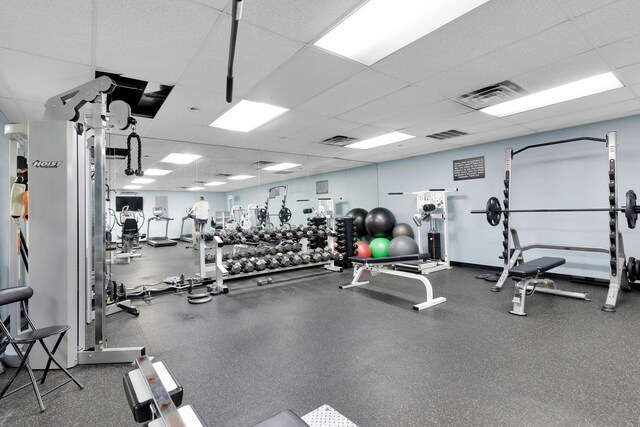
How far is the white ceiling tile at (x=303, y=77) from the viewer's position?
2.15 meters

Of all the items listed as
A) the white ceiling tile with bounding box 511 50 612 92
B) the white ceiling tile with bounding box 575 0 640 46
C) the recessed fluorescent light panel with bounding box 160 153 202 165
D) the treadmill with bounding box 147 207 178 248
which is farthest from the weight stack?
the treadmill with bounding box 147 207 178 248

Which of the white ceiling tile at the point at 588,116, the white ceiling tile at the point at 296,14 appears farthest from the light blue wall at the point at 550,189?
the white ceiling tile at the point at 296,14

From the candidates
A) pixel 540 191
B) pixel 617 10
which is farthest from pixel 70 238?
pixel 540 191

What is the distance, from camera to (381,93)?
9.28 ft

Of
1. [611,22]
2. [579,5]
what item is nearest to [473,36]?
[579,5]

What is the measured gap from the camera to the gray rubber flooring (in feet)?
5.15

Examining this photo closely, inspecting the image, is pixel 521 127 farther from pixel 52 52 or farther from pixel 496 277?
pixel 52 52

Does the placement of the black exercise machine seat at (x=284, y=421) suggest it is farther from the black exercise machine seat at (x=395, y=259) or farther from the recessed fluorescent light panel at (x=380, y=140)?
the recessed fluorescent light panel at (x=380, y=140)

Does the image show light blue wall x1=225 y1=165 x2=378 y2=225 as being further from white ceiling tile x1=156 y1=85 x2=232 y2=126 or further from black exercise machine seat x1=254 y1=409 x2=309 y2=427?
black exercise machine seat x1=254 y1=409 x2=309 y2=427

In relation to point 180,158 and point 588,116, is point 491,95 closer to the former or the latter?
point 588,116

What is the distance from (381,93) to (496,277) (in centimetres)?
327

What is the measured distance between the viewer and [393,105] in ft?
10.3

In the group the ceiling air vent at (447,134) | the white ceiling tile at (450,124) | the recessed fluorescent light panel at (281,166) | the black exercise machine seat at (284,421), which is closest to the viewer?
the black exercise machine seat at (284,421)

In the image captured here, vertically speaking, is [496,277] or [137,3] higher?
[137,3]
